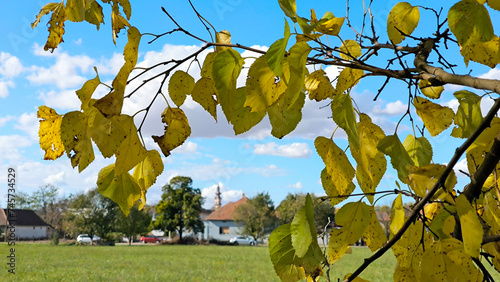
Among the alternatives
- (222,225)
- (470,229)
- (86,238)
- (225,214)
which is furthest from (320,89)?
(222,225)

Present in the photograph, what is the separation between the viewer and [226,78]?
0.41 metres

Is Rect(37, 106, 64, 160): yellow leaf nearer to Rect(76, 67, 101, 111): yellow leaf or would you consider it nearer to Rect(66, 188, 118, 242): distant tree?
Rect(76, 67, 101, 111): yellow leaf

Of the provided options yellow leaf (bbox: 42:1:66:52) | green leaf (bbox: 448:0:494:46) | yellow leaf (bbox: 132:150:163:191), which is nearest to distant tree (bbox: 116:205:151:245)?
yellow leaf (bbox: 42:1:66:52)

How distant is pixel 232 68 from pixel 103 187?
245mm

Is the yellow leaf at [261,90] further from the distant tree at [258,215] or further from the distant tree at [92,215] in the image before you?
the distant tree at [92,215]

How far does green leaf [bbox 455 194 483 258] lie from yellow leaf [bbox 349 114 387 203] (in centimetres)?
10

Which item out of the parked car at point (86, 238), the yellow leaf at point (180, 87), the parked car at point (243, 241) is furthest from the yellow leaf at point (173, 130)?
the parked car at point (86, 238)

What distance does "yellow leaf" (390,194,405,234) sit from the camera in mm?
553

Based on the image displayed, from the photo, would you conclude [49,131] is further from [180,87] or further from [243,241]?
[243,241]

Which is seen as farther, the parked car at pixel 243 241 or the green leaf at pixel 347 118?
the parked car at pixel 243 241

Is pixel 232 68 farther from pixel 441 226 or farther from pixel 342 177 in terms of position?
pixel 441 226

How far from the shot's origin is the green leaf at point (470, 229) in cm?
44

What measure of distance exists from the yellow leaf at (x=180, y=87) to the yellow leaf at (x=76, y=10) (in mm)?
210

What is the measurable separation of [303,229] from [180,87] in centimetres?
25
